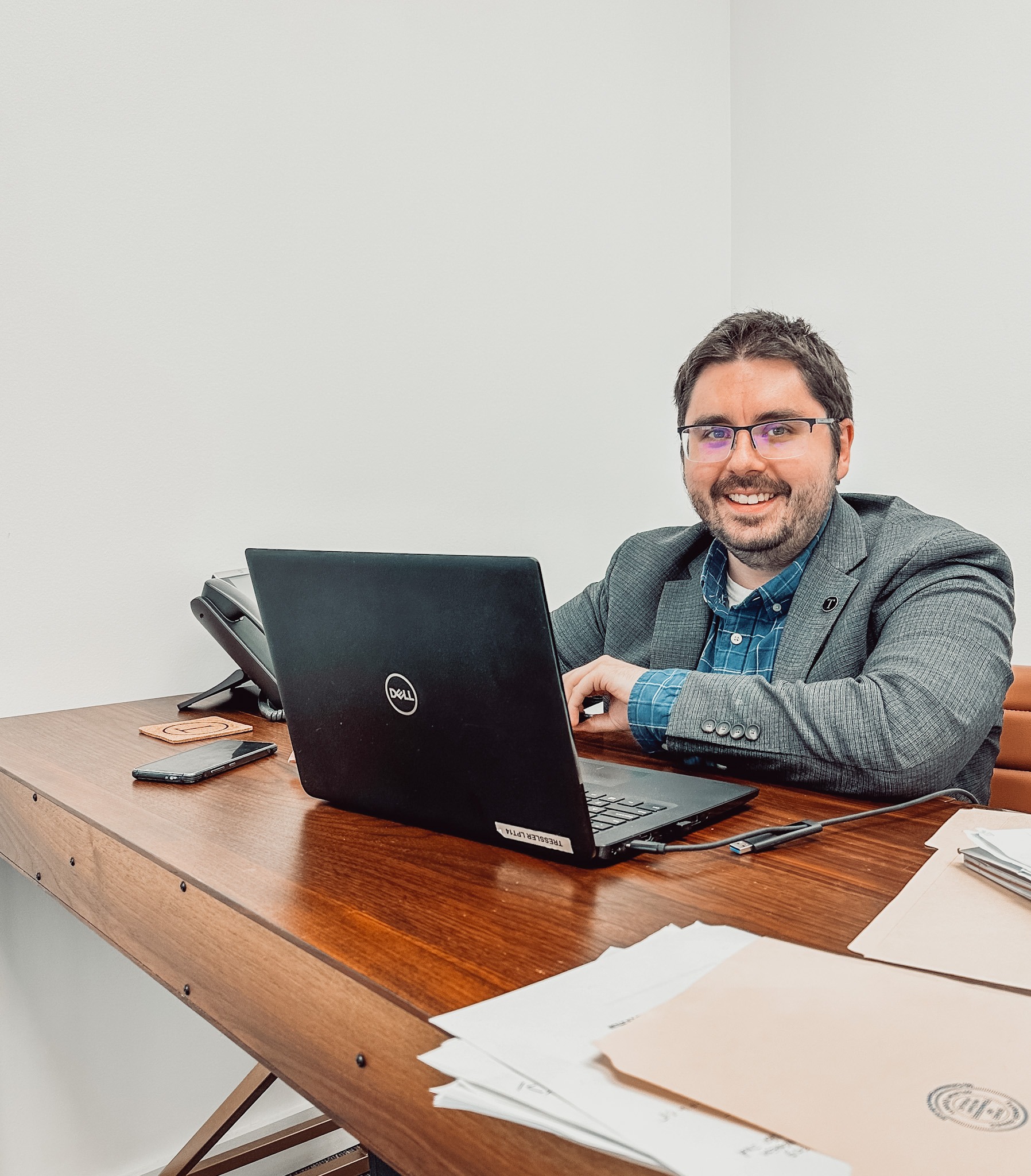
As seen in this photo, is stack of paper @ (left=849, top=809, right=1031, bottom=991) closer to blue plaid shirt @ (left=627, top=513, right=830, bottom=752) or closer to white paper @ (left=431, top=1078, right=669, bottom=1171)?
white paper @ (left=431, top=1078, right=669, bottom=1171)

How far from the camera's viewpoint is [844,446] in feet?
4.90

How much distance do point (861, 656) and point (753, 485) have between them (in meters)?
0.27

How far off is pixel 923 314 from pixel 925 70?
522mm

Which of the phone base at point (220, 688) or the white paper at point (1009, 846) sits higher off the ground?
the white paper at point (1009, 846)

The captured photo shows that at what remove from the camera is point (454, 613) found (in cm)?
80

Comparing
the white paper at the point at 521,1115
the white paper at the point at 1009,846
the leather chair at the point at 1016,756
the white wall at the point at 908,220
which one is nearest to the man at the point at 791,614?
the leather chair at the point at 1016,756

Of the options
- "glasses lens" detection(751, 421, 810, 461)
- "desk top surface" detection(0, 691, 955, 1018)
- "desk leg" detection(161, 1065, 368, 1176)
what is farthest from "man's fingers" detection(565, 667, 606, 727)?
"desk leg" detection(161, 1065, 368, 1176)

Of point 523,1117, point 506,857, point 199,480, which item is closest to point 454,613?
point 506,857

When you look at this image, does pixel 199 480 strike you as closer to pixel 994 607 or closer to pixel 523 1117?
pixel 994 607

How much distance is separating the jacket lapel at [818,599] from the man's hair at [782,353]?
20 cm

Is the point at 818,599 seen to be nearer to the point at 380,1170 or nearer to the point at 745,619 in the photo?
the point at 745,619

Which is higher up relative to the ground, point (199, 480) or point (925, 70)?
point (925, 70)

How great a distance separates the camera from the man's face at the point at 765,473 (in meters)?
1.39

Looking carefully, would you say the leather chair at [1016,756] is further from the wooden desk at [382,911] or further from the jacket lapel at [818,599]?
the wooden desk at [382,911]
